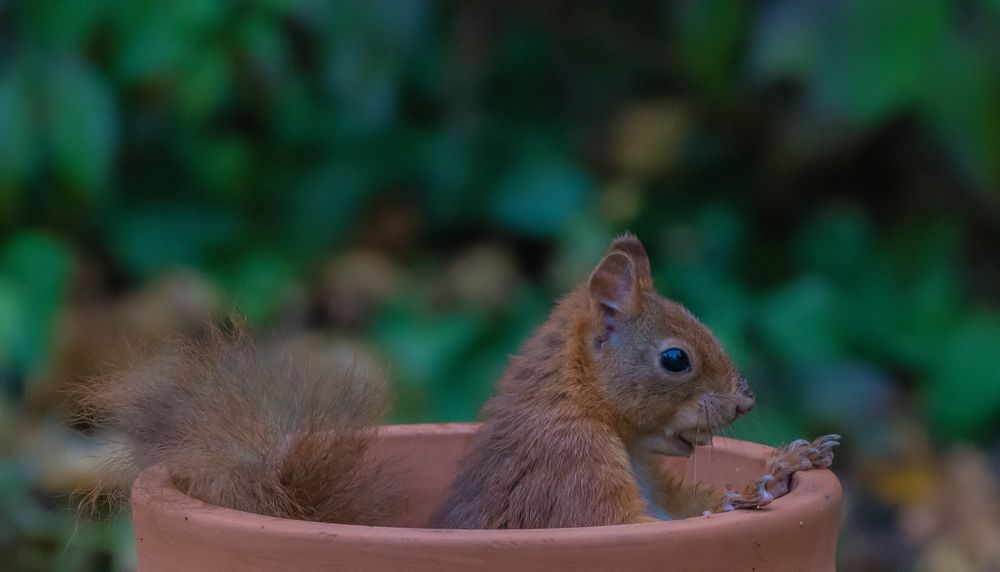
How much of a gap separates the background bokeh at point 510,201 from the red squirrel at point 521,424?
2.72 ft

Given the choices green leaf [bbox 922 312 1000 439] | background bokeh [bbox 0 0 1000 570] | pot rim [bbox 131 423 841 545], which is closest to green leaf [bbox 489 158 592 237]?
background bokeh [bbox 0 0 1000 570]

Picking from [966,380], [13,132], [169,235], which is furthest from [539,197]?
[13,132]

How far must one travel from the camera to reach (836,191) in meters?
2.71

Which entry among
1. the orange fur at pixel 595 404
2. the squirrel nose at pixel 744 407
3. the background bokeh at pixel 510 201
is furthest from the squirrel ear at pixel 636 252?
the background bokeh at pixel 510 201

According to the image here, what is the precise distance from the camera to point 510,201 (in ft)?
8.15

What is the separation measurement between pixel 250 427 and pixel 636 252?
1.32ft

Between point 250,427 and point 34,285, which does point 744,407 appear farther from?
point 34,285

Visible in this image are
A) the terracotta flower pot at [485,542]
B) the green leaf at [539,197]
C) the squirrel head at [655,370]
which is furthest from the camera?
the green leaf at [539,197]

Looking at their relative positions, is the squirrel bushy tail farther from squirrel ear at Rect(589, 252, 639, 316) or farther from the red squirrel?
squirrel ear at Rect(589, 252, 639, 316)

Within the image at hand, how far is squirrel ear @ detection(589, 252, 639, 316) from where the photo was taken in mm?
1184

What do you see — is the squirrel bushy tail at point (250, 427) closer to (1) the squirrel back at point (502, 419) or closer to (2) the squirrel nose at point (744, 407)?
(1) the squirrel back at point (502, 419)

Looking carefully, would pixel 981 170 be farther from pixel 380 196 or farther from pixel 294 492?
pixel 294 492

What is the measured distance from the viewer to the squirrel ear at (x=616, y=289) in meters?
1.18

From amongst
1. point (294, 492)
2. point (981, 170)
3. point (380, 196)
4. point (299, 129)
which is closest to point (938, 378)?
point (981, 170)
